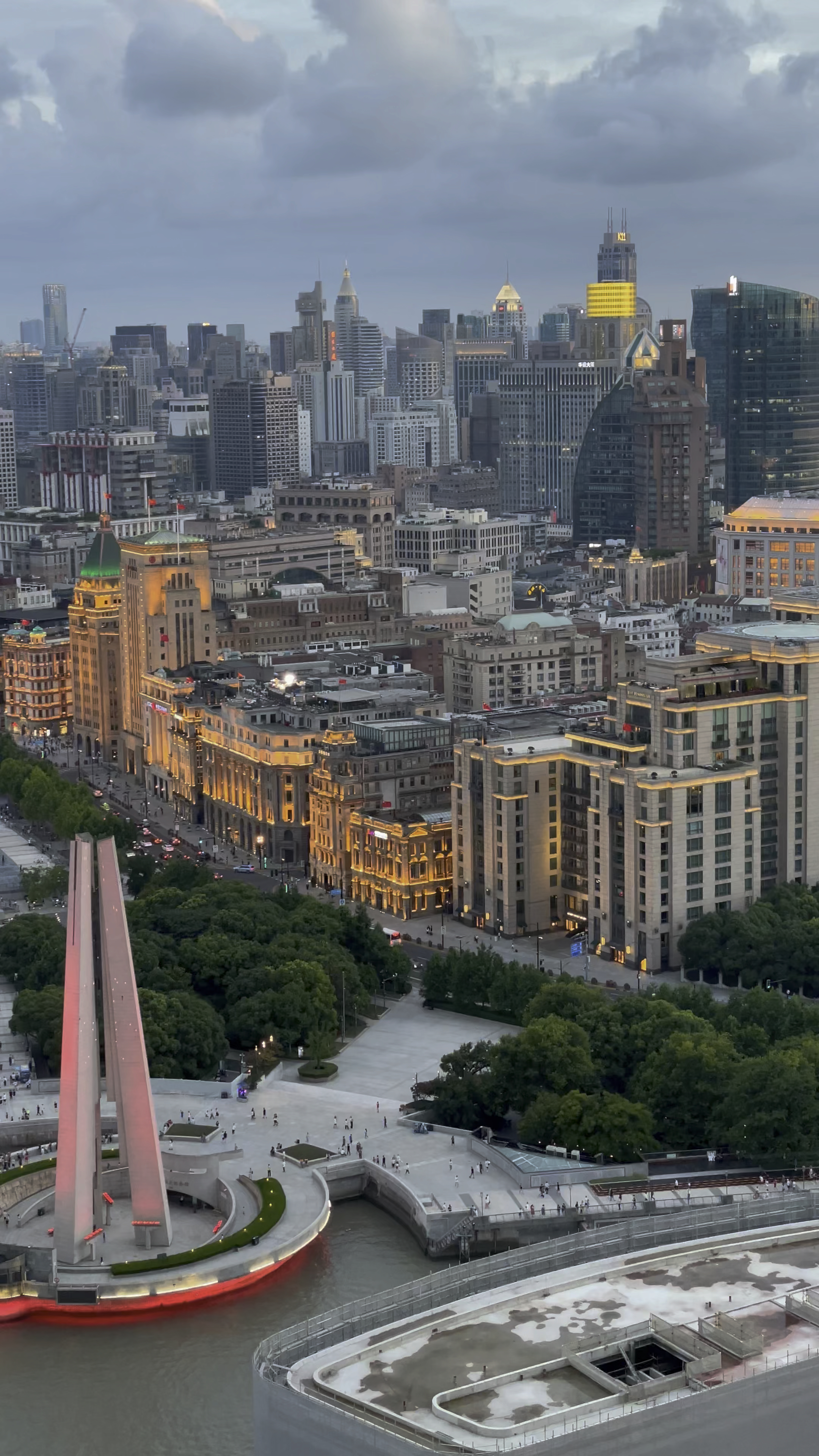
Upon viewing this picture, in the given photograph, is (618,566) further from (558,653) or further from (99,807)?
(99,807)

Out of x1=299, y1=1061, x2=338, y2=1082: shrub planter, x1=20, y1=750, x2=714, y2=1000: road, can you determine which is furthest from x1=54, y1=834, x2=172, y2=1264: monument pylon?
x1=20, y1=750, x2=714, y2=1000: road

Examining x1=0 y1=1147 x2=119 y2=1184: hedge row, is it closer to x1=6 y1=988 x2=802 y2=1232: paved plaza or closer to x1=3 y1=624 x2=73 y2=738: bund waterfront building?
x1=6 y1=988 x2=802 y2=1232: paved plaza

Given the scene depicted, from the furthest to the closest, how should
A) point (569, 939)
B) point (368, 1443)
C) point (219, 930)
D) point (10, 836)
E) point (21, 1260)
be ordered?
point (10, 836) < point (569, 939) < point (219, 930) < point (21, 1260) < point (368, 1443)

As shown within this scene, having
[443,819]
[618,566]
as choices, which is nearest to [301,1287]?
[443,819]

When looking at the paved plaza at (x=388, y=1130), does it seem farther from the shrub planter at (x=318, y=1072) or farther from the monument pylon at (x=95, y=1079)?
the monument pylon at (x=95, y=1079)

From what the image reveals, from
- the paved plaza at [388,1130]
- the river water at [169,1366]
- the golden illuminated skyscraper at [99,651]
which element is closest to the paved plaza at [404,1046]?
the paved plaza at [388,1130]

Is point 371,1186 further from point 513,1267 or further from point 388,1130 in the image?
point 513,1267
